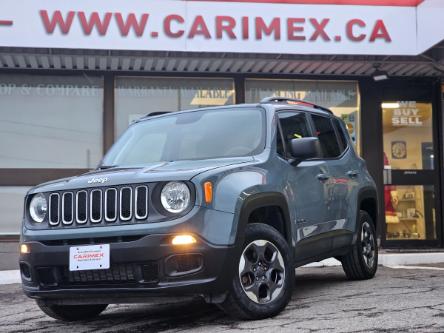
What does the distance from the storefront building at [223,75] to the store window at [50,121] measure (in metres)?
0.02

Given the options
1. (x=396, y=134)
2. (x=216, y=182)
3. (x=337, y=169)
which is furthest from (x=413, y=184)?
(x=216, y=182)

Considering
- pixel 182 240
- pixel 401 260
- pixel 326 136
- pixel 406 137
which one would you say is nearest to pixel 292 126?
pixel 326 136

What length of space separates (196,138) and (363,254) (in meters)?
2.46

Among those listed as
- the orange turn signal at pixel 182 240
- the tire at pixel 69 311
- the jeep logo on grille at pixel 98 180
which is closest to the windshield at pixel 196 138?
the jeep logo on grille at pixel 98 180

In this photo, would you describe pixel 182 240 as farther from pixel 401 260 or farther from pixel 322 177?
pixel 401 260

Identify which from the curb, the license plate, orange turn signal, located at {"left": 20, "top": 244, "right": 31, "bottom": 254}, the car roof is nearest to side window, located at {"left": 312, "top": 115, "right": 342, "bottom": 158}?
the car roof

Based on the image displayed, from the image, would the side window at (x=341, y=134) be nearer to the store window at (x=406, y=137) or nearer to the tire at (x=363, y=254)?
the tire at (x=363, y=254)

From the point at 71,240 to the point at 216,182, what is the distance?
1.09m

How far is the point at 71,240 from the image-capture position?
446 cm

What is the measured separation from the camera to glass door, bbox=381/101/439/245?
11484 mm

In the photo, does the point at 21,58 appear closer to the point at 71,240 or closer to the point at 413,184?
the point at 71,240

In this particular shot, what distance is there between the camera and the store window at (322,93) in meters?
11.4

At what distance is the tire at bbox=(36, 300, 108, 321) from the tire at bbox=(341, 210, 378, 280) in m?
2.66

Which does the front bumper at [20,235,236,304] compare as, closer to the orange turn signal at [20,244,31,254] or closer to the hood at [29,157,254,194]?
the orange turn signal at [20,244,31,254]
